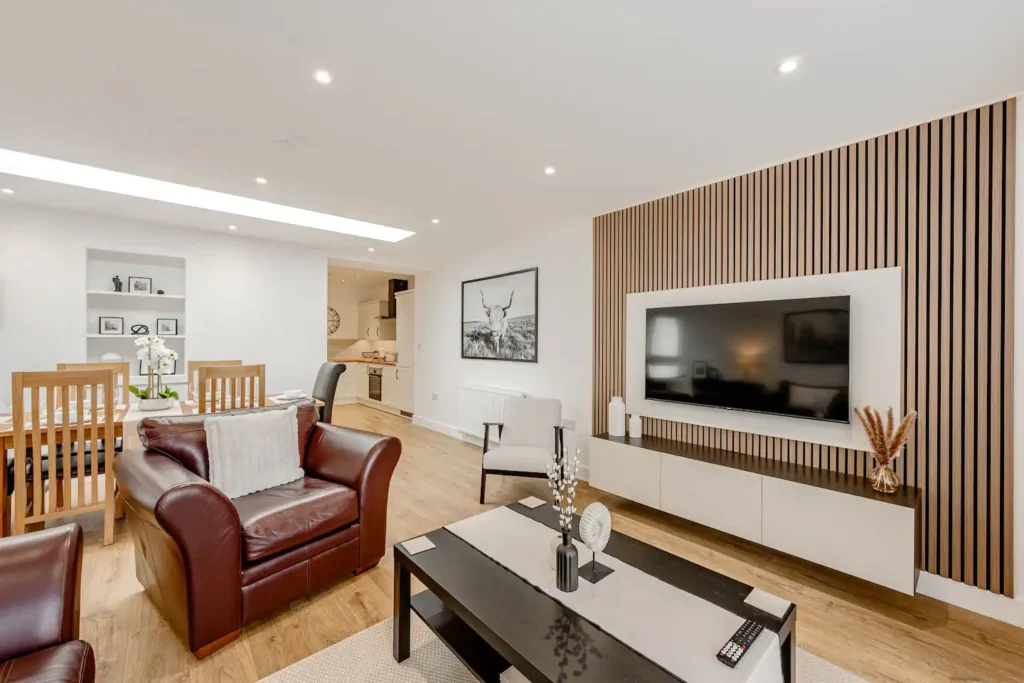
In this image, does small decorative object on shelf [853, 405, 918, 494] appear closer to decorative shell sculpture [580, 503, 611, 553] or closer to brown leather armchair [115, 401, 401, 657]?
decorative shell sculpture [580, 503, 611, 553]

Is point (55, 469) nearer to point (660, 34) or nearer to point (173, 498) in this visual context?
point (173, 498)

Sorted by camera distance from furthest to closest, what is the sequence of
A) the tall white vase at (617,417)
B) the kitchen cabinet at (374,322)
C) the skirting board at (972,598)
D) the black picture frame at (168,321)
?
the kitchen cabinet at (374,322) < the black picture frame at (168,321) < the tall white vase at (617,417) < the skirting board at (972,598)

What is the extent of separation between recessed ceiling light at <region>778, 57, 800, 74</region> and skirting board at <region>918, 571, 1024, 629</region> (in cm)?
264

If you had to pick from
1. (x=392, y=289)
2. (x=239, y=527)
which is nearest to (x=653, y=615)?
(x=239, y=527)

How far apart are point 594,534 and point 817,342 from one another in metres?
1.98

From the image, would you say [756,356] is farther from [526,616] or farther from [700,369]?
[526,616]

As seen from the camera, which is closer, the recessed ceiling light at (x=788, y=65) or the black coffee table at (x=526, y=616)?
the black coffee table at (x=526, y=616)

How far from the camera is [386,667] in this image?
5.80 ft

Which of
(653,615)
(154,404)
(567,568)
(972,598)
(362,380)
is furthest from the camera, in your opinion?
(362,380)

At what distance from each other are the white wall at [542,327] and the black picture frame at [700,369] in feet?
3.59

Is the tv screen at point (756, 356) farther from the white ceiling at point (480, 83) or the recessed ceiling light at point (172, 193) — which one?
the recessed ceiling light at point (172, 193)

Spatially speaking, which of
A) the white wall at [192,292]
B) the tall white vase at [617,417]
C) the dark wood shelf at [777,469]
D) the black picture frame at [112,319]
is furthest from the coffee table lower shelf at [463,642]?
the black picture frame at [112,319]

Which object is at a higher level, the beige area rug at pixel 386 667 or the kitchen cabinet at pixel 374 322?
the kitchen cabinet at pixel 374 322

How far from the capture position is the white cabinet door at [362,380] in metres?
8.48
